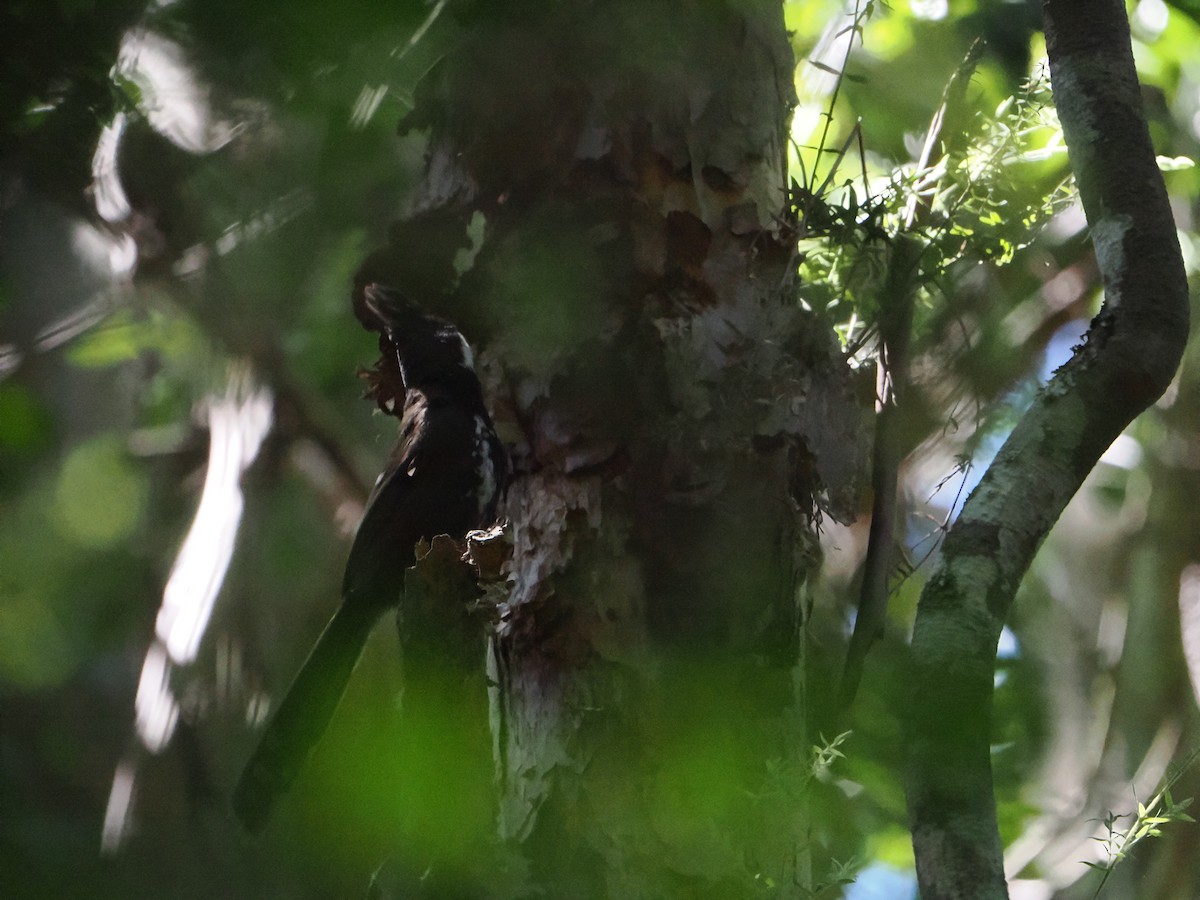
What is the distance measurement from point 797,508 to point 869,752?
1.42 m

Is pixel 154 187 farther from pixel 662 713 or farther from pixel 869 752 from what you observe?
pixel 869 752

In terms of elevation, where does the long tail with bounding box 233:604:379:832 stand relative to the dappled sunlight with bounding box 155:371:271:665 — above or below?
below

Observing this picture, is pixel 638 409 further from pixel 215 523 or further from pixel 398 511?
pixel 215 523

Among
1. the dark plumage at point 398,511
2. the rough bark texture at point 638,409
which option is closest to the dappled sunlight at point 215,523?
the dark plumage at point 398,511

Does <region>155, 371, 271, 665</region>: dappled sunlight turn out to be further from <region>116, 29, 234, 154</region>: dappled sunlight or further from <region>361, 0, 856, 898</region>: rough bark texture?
<region>361, 0, 856, 898</region>: rough bark texture

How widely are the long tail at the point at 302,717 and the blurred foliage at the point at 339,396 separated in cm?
6

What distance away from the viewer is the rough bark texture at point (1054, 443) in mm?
1131

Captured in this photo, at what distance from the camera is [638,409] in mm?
1501

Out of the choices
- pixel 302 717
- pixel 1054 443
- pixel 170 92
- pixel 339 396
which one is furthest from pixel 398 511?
pixel 1054 443

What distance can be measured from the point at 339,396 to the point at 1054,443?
1947 mm

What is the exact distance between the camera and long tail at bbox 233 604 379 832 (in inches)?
78.8

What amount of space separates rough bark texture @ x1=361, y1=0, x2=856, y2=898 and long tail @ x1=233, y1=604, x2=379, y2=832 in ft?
2.36

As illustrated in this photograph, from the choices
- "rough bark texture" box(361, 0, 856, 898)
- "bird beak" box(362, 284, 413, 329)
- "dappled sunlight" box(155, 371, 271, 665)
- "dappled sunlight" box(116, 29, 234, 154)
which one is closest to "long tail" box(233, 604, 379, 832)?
"dappled sunlight" box(155, 371, 271, 665)

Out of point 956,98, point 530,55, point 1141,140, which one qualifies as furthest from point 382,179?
point 1141,140
